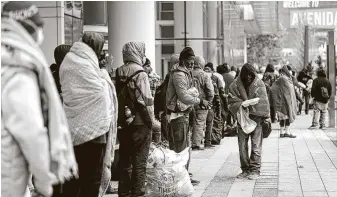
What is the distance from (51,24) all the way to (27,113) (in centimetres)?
1329

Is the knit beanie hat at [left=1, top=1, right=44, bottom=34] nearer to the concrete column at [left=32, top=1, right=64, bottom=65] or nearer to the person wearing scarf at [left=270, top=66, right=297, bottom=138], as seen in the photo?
the concrete column at [left=32, top=1, right=64, bottom=65]

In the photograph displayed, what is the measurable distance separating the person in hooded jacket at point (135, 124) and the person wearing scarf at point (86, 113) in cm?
202

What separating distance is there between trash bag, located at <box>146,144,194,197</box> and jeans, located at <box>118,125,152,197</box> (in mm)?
417

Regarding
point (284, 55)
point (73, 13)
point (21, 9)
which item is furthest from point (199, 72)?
point (284, 55)

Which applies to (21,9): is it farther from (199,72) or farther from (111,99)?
(199,72)

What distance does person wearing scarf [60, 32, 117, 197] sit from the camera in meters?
5.98

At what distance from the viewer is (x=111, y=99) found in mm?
6457

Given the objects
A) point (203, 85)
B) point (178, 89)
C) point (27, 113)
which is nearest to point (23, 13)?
point (27, 113)

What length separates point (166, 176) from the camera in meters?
8.83

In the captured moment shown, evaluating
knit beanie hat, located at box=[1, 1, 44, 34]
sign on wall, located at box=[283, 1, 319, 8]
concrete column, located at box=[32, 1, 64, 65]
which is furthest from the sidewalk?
sign on wall, located at box=[283, 1, 319, 8]

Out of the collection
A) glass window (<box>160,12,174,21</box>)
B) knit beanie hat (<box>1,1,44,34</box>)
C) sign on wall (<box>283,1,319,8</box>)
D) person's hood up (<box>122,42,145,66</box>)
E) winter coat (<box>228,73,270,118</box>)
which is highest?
sign on wall (<box>283,1,319,8</box>)

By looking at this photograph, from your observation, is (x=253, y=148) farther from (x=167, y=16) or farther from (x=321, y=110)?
(x=167, y=16)

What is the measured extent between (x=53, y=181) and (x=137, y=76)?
4.32 metres

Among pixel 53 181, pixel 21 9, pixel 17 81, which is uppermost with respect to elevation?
pixel 21 9
